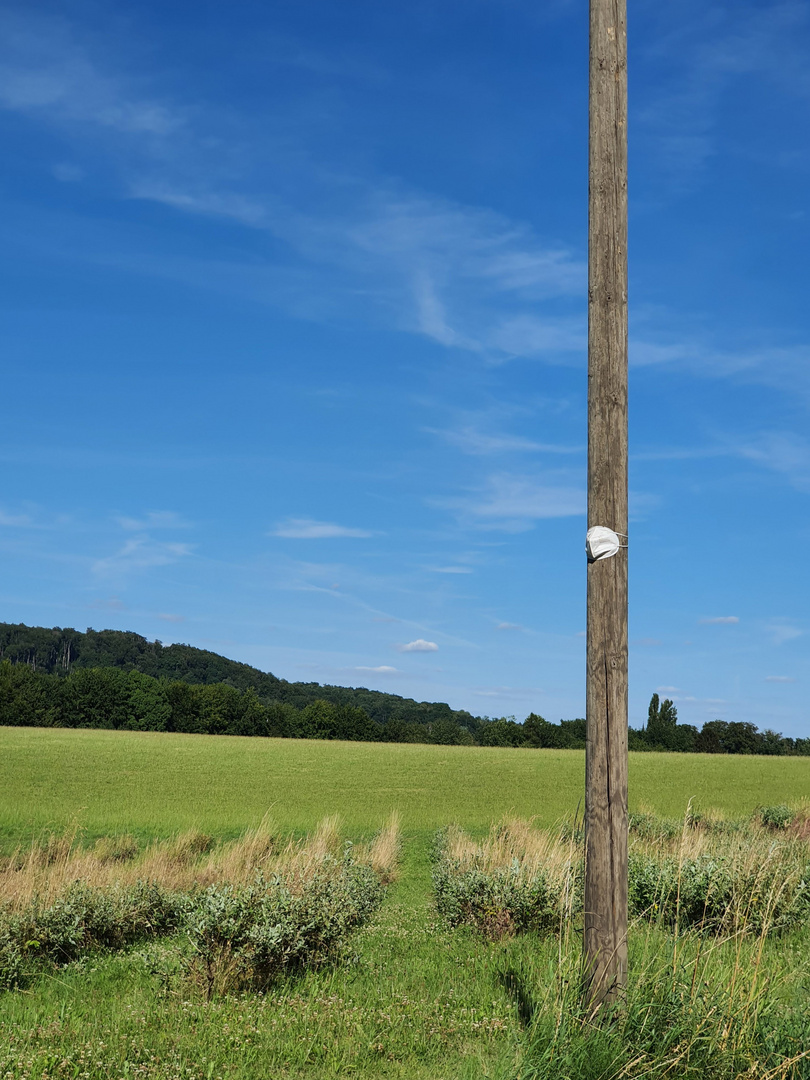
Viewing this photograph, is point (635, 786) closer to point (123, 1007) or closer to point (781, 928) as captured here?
point (781, 928)

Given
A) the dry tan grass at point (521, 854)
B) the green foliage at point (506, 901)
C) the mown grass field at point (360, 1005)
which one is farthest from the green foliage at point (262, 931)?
the dry tan grass at point (521, 854)

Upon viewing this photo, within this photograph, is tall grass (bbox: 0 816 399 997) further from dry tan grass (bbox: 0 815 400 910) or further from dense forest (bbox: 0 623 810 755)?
dense forest (bbox: 0 623 810 755)

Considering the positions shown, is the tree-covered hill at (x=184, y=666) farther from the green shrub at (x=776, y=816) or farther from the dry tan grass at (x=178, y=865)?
the dry tan grass at (x=178, y=865)

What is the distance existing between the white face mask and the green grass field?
20.0m

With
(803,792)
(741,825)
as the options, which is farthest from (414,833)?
(803,792)

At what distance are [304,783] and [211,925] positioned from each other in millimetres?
31637

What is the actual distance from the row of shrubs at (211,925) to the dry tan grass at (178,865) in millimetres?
285

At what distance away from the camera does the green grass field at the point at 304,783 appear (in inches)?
1070

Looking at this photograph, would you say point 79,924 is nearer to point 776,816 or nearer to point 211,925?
point 211,925

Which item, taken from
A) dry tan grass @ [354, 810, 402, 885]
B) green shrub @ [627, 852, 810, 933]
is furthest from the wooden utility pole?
dry tan grass @ [354, 810, 402, 885]

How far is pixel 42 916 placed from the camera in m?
11.3

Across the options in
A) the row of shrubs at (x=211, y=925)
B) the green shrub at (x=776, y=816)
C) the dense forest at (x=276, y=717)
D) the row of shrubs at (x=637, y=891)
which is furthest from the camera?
the dense forest at (x=276, y=717)

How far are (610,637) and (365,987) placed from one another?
225 inches

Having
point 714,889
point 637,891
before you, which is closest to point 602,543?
point 714,889
